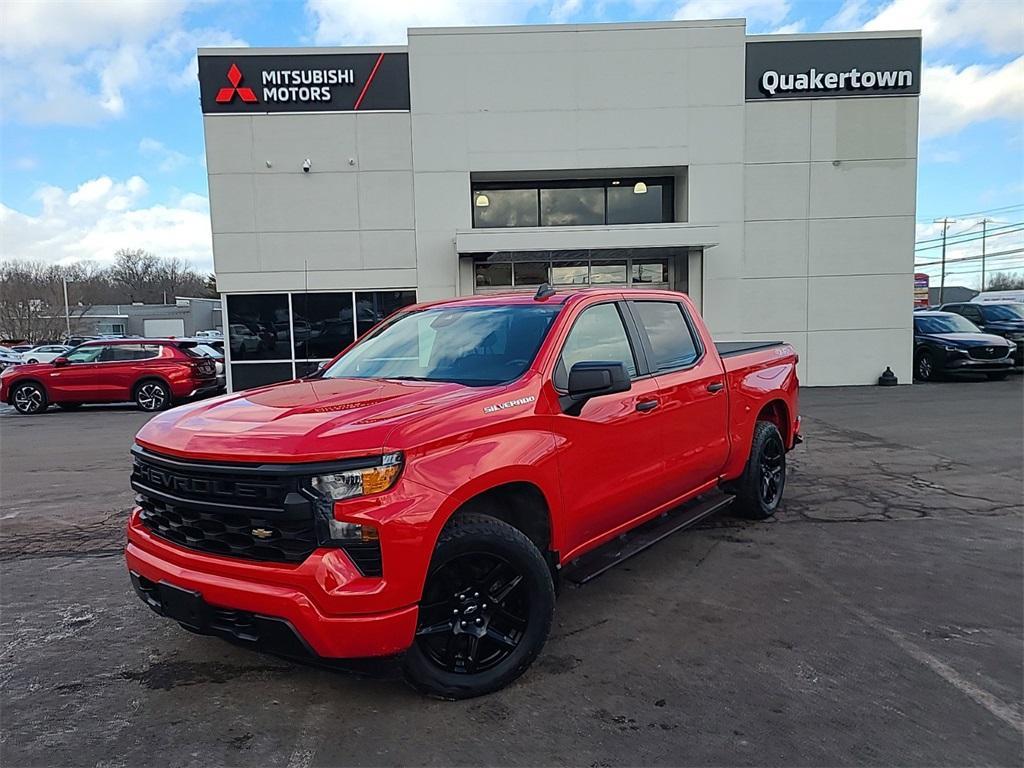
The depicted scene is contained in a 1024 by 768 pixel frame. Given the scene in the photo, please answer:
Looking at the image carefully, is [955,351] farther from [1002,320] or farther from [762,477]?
[762,477]

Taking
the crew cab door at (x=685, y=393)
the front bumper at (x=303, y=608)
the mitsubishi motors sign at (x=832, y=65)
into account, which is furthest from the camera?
the mitsubishi motors sign at (x=832, y=65)

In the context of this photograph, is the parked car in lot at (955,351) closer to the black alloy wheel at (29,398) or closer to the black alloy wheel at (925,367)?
the black alloy wheel at (925,367)

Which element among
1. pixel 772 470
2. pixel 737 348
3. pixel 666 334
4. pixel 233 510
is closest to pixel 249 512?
pixel 233 510

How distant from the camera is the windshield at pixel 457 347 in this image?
3875 millimetres

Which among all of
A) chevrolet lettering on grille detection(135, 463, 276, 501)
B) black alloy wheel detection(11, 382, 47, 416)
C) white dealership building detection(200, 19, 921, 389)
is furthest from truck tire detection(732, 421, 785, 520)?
black alloy wheel detection(11, 382, 47, 416)

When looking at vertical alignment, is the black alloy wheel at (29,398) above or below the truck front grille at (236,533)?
below

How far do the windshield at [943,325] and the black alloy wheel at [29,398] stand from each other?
71.6ft

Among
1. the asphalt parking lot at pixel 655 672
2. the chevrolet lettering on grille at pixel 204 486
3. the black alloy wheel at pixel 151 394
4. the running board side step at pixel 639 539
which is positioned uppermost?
the chevrolet lettering on grille at pixel 204 486

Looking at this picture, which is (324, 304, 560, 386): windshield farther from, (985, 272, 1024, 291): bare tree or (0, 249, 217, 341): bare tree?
(985, 272, 1024, 291): bare tree

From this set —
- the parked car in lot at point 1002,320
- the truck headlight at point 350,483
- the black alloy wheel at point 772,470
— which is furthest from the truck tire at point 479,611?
the parked car in lot at point 1002,320

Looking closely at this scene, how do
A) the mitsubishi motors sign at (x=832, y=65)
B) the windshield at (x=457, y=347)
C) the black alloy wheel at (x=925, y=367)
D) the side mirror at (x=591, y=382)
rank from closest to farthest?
1. the side mirror at (x=591, y=382)
2. the windshield at (x=457, y=347)
3. the mitsubishi motors sign at (x=832, y=65)
4. the black alloy wheel at (x=925, y=367)

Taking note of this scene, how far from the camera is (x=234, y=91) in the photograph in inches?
623

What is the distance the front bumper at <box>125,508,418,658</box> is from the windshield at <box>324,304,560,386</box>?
128 cm

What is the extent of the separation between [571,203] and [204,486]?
15720 millimetres
